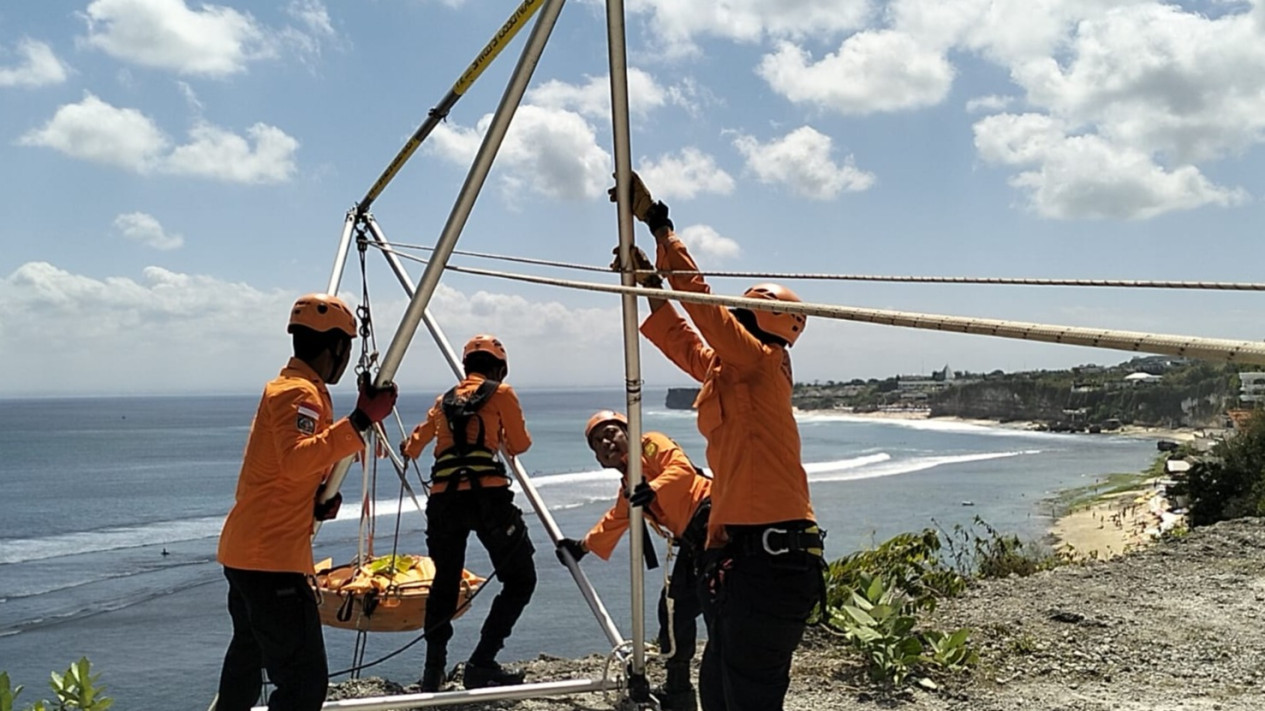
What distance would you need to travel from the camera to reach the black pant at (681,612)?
495 cm

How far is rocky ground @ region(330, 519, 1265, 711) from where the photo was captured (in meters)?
5.32

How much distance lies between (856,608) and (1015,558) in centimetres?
448

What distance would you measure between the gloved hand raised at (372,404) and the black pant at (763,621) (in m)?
1.41

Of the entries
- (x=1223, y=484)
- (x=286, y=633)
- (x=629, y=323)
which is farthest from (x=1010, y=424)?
(x=286, y=633)

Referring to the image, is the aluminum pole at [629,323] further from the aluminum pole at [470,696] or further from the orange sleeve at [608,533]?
the orange sleeve at [608,533]

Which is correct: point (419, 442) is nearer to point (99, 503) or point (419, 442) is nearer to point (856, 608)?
point (856, 608)

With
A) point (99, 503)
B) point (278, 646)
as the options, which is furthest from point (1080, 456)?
point (278, 646)

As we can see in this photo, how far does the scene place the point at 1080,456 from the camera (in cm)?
5938

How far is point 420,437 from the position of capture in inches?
248

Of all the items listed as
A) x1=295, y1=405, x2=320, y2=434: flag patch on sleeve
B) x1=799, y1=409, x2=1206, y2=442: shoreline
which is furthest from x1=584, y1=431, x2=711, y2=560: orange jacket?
x1=799, y1=409, x2=1206, y2=442: shoreline

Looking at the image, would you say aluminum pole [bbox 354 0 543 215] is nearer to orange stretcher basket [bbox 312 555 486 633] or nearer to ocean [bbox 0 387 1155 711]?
orange stretcher basket [bbox 312 555 486 633]

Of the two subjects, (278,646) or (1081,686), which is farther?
(1081,686)

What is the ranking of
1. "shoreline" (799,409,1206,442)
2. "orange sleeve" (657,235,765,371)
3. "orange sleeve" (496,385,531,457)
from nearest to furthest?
"orange sleeve" (657,235,765,371)
"orange sleeve" (496,385,531,457)
"shoreline" (799,409,1206,442)

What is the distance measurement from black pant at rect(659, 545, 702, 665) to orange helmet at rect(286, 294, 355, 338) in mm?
2113
